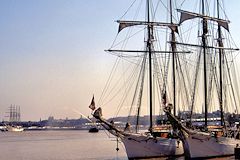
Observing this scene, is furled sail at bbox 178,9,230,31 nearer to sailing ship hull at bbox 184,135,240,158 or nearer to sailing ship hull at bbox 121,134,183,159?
sailing ship hull at bbox 184,135,240,158

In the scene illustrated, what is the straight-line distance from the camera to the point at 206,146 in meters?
70.6

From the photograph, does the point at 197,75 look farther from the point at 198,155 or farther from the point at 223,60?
the point at 198,155

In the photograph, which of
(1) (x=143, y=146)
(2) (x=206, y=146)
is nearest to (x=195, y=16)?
(2) (x=206, y=146)

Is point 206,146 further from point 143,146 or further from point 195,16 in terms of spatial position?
point 195,16

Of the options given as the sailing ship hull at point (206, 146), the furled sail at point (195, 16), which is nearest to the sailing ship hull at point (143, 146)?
the sailing ship hull at point (206, 146)

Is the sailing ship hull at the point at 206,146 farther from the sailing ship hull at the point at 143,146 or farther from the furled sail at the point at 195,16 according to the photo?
the furled sail at the point at 195,16

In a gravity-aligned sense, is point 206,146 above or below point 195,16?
below

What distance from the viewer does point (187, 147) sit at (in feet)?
230

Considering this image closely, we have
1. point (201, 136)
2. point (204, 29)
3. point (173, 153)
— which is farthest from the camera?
point (204, 29)

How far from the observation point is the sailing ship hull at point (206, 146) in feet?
229

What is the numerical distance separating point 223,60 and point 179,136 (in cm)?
1802

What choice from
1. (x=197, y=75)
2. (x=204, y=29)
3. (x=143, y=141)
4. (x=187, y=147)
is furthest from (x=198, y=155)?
(x=204, y=29)

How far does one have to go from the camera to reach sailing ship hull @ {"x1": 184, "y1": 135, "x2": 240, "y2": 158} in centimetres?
6988

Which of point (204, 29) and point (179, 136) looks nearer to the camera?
point (179, 136)
